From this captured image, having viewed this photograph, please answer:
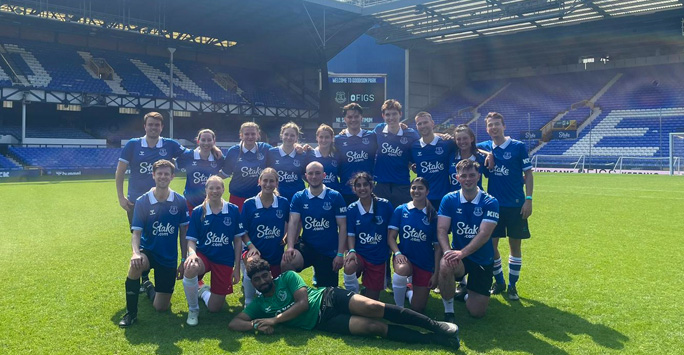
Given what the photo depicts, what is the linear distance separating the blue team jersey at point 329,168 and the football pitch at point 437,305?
4.11 feet

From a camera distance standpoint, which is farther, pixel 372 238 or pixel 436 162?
pixel 436 162

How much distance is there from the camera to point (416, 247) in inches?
211

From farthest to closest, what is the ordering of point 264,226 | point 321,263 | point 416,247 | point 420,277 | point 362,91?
point 362,91 < point 321,263 < point 264,226 < point 416,247 < point 420,277

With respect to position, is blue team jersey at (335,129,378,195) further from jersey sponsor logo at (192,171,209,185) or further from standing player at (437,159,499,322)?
jersey sponsor logo at (192,171,209,185)

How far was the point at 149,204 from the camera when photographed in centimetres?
527

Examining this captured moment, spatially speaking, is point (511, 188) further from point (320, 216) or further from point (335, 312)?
point (335, 312)

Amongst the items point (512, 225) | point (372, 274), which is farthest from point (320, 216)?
point (512, 225)

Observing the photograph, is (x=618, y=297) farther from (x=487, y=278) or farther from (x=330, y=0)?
(x=330, y=0)

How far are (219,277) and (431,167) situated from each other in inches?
109

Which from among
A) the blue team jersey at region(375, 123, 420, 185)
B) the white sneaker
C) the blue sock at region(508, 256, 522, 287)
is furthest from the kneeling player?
the blue team jersey at region(375, 123, 420, 185)

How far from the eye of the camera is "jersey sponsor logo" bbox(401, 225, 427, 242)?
5.32 metres

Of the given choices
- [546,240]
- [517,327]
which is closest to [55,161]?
[546,240]

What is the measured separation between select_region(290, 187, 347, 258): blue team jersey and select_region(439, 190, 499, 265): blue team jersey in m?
1.17

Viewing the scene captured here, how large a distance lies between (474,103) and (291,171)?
39674 millimetres
